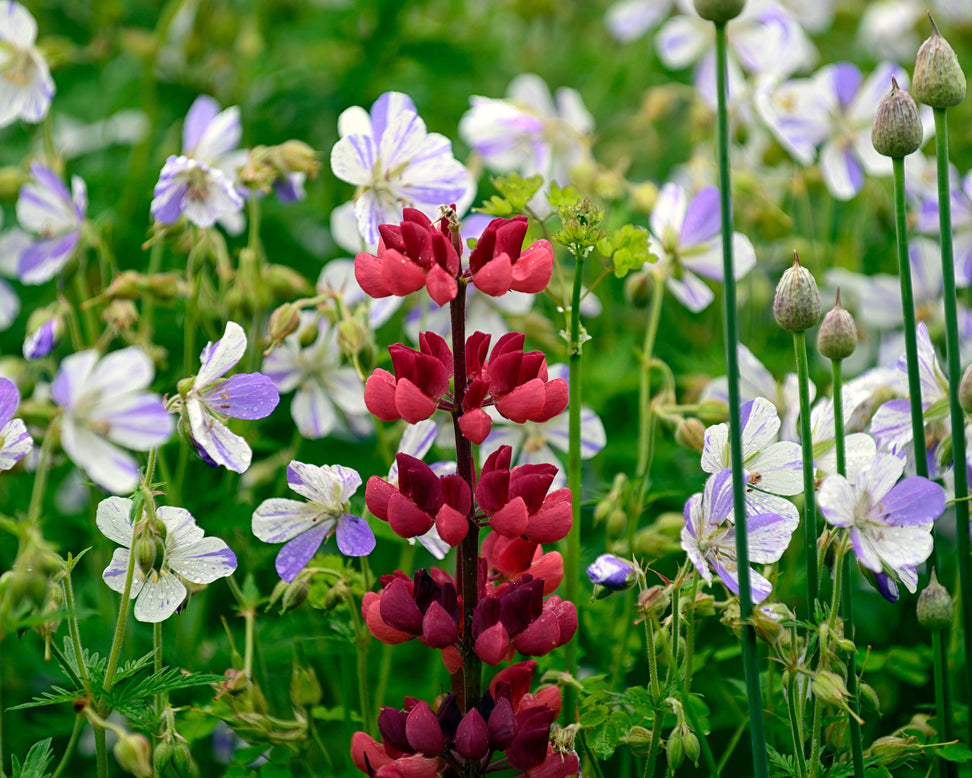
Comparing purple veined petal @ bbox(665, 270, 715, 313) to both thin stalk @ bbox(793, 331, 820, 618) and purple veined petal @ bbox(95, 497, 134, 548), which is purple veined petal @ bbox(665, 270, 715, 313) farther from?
purple veined petal @ bbox(95, 497, 134, 548)

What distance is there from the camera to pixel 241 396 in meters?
0.74

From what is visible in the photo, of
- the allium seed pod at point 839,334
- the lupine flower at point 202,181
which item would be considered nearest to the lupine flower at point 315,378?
the lupine flower at point 202,181

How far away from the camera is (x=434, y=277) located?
635 millimetres

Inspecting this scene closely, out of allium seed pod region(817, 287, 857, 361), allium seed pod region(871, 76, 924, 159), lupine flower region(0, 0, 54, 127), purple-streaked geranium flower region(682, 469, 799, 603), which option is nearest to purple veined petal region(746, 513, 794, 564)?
purple-streaked geranium flower region(682, 469, 799, 603)

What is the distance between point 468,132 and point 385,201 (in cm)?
40

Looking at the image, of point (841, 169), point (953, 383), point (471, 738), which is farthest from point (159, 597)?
point (841, 169)

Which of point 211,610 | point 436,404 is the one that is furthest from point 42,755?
point 211,610

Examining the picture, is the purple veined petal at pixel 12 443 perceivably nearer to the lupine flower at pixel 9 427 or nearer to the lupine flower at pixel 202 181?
the lupine flower at pixel 9 427

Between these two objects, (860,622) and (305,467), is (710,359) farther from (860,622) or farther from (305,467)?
(305,467)

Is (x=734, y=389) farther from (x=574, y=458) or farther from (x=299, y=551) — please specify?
(x=299, y=551)

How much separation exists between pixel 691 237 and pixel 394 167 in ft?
1.02

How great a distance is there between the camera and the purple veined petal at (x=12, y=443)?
0.69m

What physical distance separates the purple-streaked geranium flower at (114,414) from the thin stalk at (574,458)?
302 millimetres

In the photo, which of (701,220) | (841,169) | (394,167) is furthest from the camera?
(841,169)
